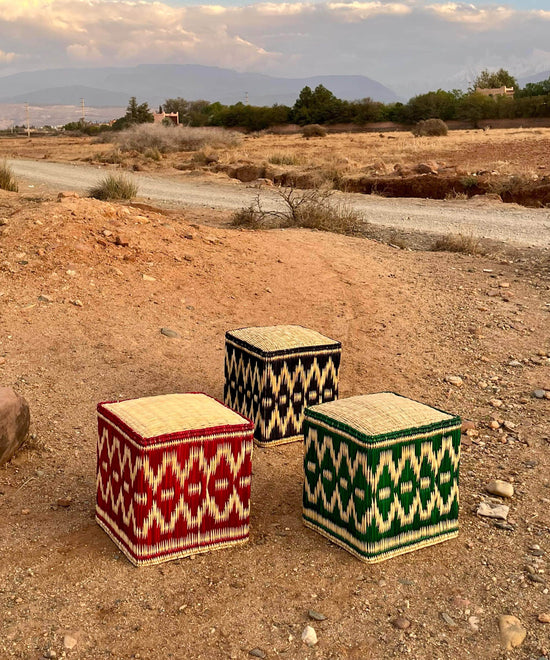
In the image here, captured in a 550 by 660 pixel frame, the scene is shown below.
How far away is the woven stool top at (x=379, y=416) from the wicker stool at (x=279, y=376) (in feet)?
3.20

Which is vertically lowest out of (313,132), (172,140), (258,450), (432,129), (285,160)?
(258,450)

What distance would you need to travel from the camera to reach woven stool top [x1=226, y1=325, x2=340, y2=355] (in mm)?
4727

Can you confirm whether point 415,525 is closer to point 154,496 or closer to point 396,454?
point 396,454

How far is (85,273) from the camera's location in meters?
7.48

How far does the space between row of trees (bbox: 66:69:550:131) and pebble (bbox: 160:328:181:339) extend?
119ft

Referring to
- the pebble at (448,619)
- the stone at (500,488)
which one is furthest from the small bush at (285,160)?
the pebble at (448,619)

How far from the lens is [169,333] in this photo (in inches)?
262

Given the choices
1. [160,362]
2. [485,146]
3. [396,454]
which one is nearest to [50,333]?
[160,362]

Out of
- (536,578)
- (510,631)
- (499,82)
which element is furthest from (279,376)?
(499,82)

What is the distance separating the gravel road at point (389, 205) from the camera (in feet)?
39.4

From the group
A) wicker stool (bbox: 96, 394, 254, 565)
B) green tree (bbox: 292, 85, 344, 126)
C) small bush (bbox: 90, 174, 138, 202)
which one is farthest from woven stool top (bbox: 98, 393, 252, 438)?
green tree (bbox: 292, 85, 344, 126)

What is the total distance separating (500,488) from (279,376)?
54.3 inches

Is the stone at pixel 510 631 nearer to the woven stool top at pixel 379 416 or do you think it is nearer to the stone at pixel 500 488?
the woven stool top at pixel 379 416

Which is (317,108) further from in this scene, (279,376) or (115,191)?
(279,376)
